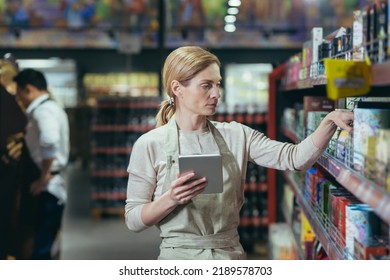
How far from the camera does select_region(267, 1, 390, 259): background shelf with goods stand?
188 centimetres

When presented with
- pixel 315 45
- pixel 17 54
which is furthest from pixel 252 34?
pixel 315 45

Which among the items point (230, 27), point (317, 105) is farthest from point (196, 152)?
point (230, 27)

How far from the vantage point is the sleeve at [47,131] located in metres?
4.96

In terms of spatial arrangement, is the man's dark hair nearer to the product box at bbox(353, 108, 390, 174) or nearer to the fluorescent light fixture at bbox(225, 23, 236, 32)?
the product box at bbox(353, 108, 390, 174)

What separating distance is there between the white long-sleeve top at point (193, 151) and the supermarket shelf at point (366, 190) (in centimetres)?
21

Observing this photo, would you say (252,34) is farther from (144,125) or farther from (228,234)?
(228,234)

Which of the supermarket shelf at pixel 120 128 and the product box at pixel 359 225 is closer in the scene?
the product box at pixel 359 225

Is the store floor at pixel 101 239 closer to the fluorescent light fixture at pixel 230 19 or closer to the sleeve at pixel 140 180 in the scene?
the sleeve at pixel 140 180

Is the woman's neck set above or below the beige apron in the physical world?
above

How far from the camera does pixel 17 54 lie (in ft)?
44.1

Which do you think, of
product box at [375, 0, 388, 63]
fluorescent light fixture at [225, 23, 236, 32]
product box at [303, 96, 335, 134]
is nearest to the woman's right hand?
product box at [375, 0, 388, 63]

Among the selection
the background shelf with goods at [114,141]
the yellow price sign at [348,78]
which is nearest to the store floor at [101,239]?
the background shelf with goods at [114,141]

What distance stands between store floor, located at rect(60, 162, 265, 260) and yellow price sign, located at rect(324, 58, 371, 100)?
3.37 metres

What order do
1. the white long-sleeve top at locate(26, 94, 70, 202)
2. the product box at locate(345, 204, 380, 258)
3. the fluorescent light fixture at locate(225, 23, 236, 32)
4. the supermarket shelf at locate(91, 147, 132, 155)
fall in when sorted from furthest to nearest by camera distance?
1. the fluorescent light fixture at locate(225, 23, 236, 32)
2. the supermarket shelf at locate(91, 147, 132, 155)
3. the white long-sleeve top at locate(26, 94, 70, 202)
4. the product box at locate(345, 204, 380, 258)
